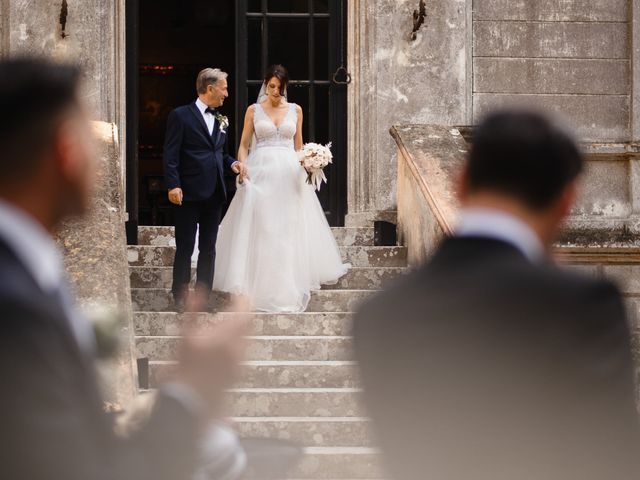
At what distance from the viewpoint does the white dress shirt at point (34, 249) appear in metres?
1.84

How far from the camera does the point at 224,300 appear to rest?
998 centimetres

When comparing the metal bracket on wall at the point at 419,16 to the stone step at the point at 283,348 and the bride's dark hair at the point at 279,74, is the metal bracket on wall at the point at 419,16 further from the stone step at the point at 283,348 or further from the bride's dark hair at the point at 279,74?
the stone step at the point at 283,348

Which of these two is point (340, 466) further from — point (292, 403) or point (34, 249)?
point (34, 249)

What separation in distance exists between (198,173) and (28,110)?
744cm

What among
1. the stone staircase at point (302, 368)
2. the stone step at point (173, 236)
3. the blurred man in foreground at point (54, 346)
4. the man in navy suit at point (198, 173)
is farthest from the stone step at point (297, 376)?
the blurred man in foreground at point (54, 346)

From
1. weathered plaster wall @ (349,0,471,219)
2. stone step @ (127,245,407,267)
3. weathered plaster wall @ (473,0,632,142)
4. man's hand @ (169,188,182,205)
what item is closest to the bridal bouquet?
stone step @ (127,245,407,267)

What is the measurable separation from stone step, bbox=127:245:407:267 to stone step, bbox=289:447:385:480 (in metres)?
3.58

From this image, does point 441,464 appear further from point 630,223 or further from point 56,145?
point 630,223

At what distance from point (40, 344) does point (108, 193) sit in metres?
7.08

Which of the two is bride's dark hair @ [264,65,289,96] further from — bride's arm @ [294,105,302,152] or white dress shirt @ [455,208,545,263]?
white dress shirt @ [455,208,545,263]

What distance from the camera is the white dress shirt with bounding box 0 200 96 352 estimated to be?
184 cm

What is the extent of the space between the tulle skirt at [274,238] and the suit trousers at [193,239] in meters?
0.56

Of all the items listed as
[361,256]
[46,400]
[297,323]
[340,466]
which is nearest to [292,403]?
[340,466]

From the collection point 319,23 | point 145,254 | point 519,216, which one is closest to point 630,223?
point 319,23
